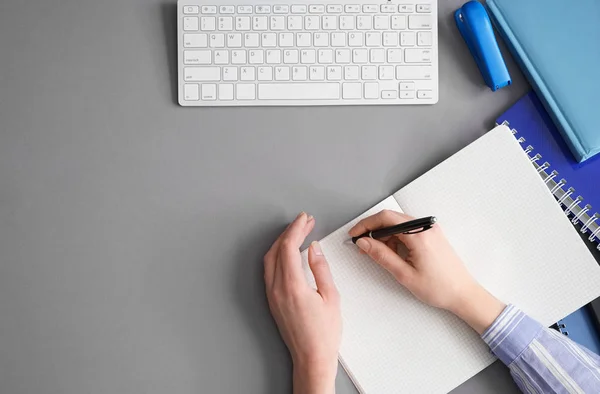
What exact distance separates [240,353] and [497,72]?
0.57m

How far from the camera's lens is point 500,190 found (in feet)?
3.10

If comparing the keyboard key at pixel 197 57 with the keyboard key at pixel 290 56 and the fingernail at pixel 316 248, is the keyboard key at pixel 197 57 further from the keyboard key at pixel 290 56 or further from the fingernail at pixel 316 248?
the fingernail at pixel 316 248

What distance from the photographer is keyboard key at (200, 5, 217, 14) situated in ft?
3.13

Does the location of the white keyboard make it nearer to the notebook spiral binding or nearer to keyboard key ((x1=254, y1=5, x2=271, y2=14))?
keyboard key ((x1=254, y1=5, x2=271, y2=14))

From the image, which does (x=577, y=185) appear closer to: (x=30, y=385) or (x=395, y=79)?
(x=395, y=79)

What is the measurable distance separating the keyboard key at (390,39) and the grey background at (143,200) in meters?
0.10

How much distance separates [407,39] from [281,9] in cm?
20

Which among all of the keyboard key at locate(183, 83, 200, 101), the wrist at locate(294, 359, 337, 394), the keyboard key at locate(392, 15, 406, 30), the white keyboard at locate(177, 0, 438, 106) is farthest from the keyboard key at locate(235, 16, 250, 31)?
the wrist at locate(294, 359, 337, 394)

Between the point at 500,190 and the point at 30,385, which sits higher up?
the point at 500,190

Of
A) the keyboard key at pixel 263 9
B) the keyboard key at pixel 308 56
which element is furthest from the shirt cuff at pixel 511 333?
the keyboard key at pixel 263 9

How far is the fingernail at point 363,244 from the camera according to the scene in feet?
2.94

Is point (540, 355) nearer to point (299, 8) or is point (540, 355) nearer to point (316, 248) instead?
point (316, 248)

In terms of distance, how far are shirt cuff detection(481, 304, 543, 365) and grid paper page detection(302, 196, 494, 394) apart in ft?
0.11

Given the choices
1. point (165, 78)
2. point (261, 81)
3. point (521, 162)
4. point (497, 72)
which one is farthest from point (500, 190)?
point (165, 78)
